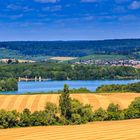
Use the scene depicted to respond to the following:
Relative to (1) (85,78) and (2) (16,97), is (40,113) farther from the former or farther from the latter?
(1) (85,78)

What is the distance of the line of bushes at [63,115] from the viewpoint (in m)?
59.0

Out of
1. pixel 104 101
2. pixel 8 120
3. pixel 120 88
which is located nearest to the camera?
pixel 8 120

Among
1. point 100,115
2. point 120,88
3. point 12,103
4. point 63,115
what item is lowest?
point 120,88

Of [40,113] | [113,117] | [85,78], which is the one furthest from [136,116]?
[85,78]

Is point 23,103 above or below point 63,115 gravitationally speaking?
below

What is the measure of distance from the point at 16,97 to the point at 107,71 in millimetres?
111661

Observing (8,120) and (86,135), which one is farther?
(8,120)

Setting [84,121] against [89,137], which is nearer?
[89,137]

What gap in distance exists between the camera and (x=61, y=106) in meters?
62.1

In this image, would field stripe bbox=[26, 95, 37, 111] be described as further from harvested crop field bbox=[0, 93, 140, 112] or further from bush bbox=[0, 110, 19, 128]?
bush bbox=[0, 110, 19, 128]

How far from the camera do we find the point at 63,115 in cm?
Answer: 6100

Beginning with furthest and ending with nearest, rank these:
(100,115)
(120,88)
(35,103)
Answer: (120,88) → (35,103) → (100,115)

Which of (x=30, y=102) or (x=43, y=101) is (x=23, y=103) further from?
(x=43, y=101)

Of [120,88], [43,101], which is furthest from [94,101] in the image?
[120,88]
